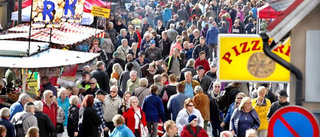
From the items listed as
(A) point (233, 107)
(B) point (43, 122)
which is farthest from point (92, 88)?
(B) point (43, 122)

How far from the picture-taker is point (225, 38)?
1491cm

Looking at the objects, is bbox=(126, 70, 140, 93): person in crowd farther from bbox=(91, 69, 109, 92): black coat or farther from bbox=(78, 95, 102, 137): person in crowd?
bbox=(78, 95, 102, 137): person in crowd

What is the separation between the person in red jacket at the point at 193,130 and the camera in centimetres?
1712

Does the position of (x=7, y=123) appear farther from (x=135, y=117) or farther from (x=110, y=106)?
(x=110, y=106)

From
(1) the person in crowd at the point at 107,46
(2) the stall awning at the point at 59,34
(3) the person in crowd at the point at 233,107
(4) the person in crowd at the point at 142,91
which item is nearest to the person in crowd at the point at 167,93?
(4) the person in crowd at the point at 142,91

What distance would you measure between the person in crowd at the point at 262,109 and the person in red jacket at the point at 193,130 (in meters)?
2.42

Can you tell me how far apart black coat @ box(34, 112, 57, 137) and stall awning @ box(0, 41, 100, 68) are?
247 cm

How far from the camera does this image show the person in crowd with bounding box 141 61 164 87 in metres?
24.5

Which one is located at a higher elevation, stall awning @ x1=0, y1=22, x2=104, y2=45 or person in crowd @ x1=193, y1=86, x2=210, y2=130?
stall awning @ x1=0, y1=22, x2=104, y2=45

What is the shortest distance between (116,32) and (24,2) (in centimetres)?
503

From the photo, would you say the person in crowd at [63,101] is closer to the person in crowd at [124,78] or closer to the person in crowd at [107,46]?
the person in crowd at [124,78]

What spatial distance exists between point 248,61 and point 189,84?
7.15 m

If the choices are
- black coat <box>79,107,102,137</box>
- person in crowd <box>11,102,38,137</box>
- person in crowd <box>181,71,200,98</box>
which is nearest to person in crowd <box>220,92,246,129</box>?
person in crowd <box>181,71,200,98</box>

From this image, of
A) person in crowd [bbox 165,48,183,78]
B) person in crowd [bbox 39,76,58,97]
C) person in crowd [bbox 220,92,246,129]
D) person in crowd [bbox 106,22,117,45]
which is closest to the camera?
person in crowd [bbox 220,92,246,129]
